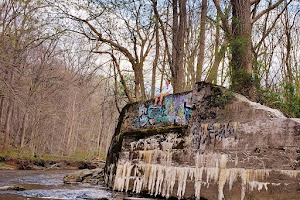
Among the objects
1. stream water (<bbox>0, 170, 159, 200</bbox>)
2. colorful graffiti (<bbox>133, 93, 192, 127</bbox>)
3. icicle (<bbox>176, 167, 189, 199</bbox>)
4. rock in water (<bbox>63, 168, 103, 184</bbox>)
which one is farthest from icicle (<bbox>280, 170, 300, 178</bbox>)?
rock in water (<bbox>63, 168, 103, 184</bbox>)

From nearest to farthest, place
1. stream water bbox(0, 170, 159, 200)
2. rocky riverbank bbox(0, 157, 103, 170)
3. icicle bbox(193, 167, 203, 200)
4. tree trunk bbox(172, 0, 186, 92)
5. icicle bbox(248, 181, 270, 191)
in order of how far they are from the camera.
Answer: icicle bbox(248, 181, 270, 191)
stream water bbox(0, 170, 159, 200)
icicle bbox(193, 167, 203, 200)
tree trunk bbox(172, 0, 186, 92)
rocky riverbank bbox(0, 157, 103, 170)

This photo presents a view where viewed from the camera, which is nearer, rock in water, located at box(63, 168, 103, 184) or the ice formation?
the ice formation

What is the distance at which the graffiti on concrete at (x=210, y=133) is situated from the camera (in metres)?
9.46

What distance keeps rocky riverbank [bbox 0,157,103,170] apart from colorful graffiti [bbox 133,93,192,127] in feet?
37.7

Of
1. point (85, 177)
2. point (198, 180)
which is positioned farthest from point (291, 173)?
point (85, 177)

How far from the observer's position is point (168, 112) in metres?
12.1

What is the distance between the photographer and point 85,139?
1875 inches

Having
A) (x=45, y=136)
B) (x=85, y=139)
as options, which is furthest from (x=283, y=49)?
(x=85, y=139)

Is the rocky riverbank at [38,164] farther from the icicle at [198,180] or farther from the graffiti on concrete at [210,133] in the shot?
the icicle at [198,180]

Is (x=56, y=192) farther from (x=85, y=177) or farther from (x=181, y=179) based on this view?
(x=85, y=177)

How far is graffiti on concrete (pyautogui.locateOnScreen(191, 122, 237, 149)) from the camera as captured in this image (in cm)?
946

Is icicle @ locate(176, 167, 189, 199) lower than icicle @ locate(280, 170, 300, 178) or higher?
lower

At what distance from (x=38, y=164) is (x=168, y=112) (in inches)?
615

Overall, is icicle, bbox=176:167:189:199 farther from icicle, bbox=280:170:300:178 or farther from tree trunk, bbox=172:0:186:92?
tree trunk, bbox=172:0:186:92
